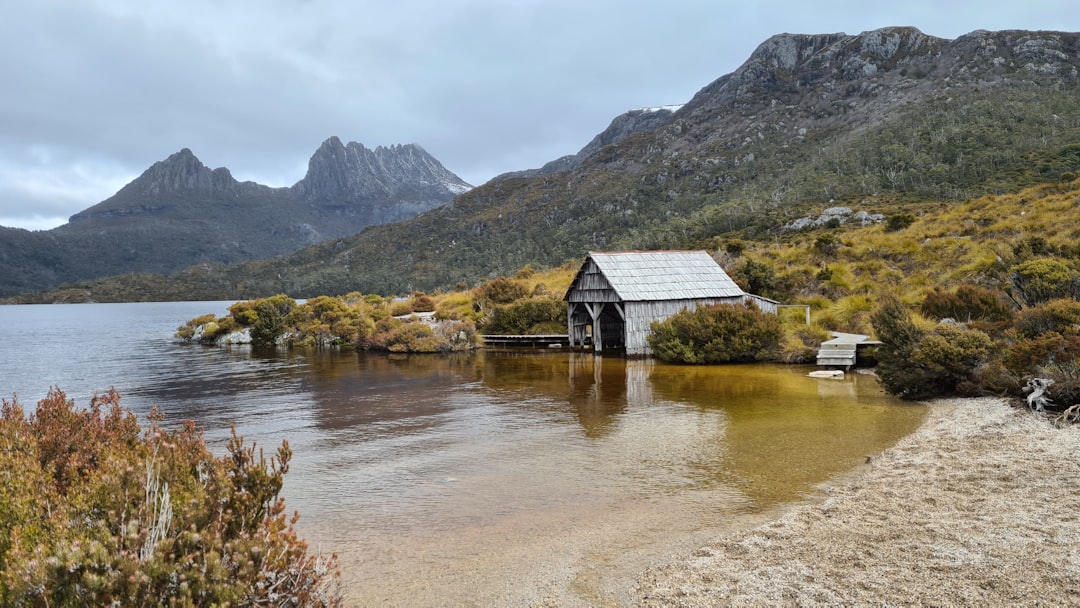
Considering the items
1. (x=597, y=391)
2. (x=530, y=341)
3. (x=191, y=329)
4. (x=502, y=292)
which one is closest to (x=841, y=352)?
(x=597, y=391)

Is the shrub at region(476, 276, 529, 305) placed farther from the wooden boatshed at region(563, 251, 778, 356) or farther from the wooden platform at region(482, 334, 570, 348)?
the wooden boatshed at region(563, 251, 778, 356)

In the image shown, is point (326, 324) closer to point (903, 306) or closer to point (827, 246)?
point (827, 246)

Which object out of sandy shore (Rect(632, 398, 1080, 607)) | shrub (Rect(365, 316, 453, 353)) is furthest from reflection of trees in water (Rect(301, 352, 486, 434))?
sandy shore (Rect(632, 398, 1080, 607))

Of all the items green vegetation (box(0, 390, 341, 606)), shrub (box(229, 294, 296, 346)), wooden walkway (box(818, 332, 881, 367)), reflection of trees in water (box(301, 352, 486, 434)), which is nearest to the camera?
green vegetation (box(0, 390, 341, 606))

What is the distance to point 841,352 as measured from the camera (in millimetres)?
20328

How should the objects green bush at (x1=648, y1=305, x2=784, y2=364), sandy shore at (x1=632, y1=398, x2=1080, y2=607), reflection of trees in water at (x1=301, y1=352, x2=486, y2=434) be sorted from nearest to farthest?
sandy shore at (x1=632, y1=398, x2=1080, y2=607) → reflection of trees in water at (x1=301, y1=352, x2=486, y2=434) → green bush at (x1=648, y1=305, x2=784, y2=364)

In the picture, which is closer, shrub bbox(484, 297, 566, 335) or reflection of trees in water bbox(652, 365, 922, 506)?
reflection of trees in water bbox(652, 365, 922, 506)

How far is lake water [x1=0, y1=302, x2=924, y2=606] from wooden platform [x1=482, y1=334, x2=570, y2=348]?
7.53 meters

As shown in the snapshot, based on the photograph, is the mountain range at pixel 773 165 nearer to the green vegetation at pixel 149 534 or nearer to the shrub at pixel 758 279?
the shrub at pixel 758 279

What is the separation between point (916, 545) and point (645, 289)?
20.2m

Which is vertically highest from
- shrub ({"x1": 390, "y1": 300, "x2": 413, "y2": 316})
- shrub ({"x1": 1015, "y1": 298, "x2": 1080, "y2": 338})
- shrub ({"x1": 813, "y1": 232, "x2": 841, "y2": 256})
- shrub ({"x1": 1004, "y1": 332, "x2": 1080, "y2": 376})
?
shrub ({"x1": 813, "y1": 232, "x2": 841, "y2": 256})

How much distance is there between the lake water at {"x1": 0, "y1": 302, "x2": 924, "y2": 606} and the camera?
673cm

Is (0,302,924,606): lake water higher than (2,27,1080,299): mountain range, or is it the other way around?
(2,27,1080,299): mountain range

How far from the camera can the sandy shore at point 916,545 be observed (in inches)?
208
